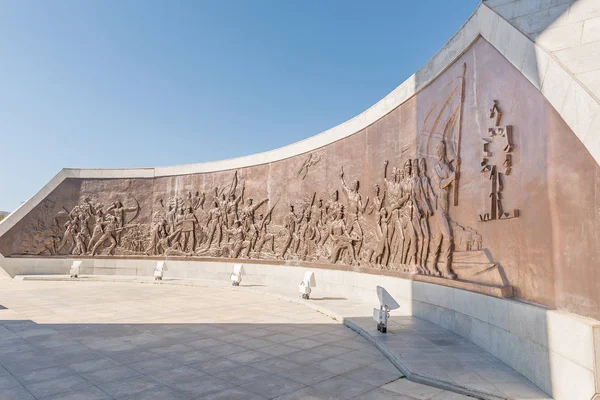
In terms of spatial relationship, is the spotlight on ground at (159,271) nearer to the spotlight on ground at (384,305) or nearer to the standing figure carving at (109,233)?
the standing figure carving at (109,233)

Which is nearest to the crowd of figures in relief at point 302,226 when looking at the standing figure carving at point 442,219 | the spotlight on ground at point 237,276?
the standing figure carving at point 442,219

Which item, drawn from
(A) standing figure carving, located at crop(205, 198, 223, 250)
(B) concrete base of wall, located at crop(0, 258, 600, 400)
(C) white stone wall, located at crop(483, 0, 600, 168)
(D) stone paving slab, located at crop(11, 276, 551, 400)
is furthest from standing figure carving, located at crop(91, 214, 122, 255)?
(C) white stone wall, located at crop(483, 0, 600, 168)

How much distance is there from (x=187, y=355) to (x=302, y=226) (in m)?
8.40

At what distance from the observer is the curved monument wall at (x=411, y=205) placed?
5.00 metres

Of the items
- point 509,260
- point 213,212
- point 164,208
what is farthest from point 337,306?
point 164,208

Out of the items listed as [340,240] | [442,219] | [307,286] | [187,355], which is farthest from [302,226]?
[187,355]

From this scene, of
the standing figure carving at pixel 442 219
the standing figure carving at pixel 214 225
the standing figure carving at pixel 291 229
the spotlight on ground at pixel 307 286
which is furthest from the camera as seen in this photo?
the standing figure carving at pixel 214 225

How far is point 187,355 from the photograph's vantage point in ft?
20.5

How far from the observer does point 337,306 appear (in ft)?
34.1

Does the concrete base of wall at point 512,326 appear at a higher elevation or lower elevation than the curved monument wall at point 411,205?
lower

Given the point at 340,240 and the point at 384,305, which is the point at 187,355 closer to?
the point at 384,305

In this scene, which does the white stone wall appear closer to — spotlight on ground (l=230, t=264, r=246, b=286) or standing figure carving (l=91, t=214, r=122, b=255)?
spotlight on ground (l=230, t=264, r=246, b=286)

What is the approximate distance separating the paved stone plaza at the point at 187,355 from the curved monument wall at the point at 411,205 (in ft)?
7.64

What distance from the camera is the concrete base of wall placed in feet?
13.5
